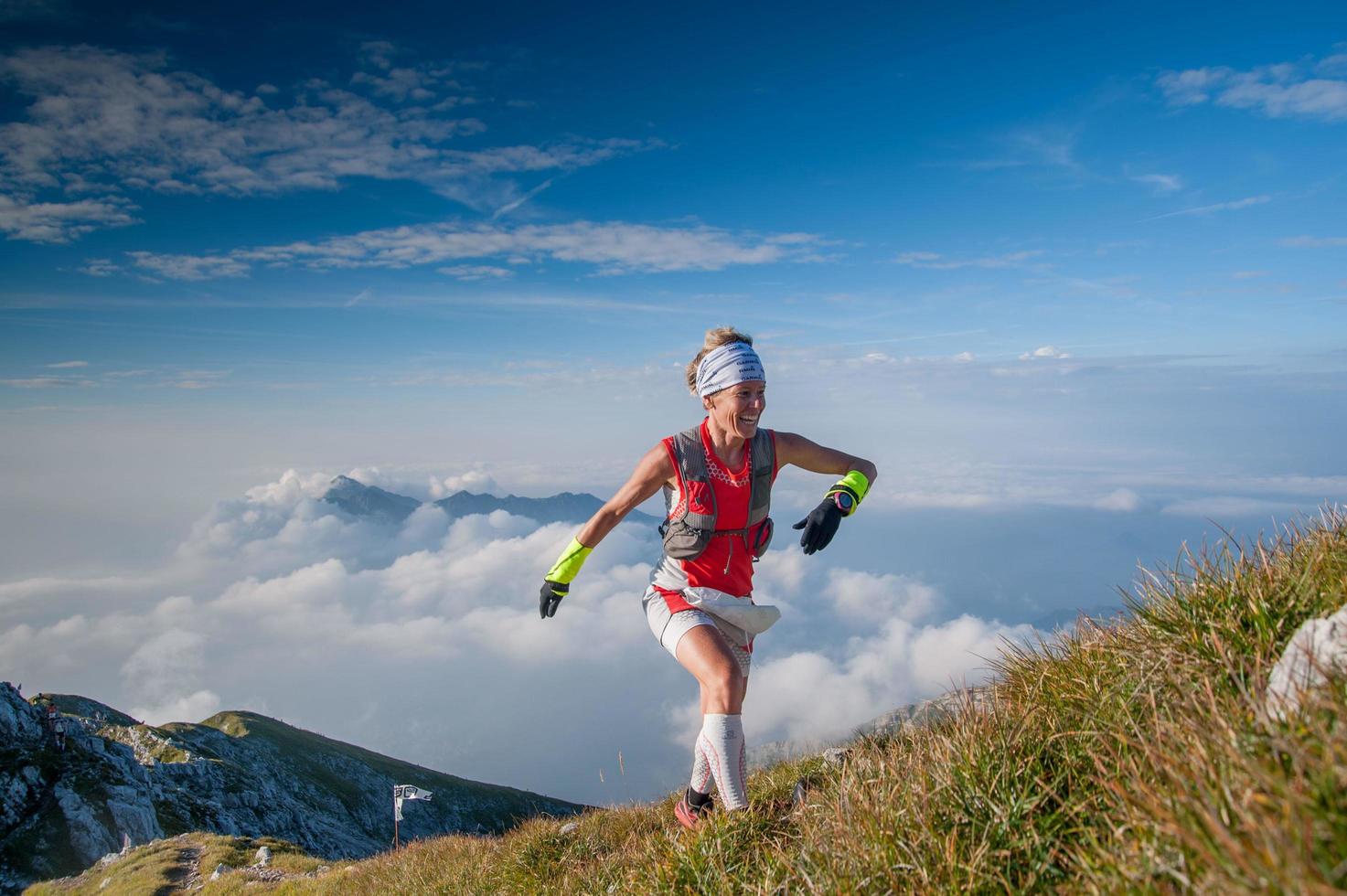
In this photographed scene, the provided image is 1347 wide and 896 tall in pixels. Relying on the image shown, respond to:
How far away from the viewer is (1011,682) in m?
4.81

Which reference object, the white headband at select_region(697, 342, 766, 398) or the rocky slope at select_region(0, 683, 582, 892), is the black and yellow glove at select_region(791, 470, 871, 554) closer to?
the white headband at select_region(697, 342, 766, 398)

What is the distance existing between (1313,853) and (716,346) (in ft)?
15.9

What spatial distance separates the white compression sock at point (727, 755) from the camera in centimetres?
505

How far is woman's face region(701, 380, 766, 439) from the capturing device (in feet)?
18.5

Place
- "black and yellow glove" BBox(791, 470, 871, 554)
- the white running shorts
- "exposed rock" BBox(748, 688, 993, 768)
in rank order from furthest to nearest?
1. "black and yellow glove" BBox(791, 470, 871, 554)
2. the white running shorts
3. "exposed rock" BBox(748, 688, 993, 768)

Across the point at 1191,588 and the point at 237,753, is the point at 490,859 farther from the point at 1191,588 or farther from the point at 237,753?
the point at 237,753

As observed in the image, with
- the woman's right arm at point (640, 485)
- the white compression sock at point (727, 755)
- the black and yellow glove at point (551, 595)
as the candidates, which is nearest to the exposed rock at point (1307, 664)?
the white compression sock at point (727, 755)

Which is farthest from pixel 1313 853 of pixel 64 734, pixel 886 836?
pixel 64 734

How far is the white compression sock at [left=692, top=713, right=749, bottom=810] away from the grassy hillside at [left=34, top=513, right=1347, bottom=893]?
1.02ft

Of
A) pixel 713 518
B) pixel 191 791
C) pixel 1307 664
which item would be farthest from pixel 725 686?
pixel 191 791

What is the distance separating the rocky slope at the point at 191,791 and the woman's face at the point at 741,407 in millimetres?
17627

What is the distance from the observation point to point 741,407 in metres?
5.68

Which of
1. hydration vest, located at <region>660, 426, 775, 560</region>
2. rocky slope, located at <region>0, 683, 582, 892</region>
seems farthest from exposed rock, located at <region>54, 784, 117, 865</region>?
hydration vest, located at <region>660, 426, 775, 560</region>

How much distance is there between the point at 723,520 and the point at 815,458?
45.0 inches
